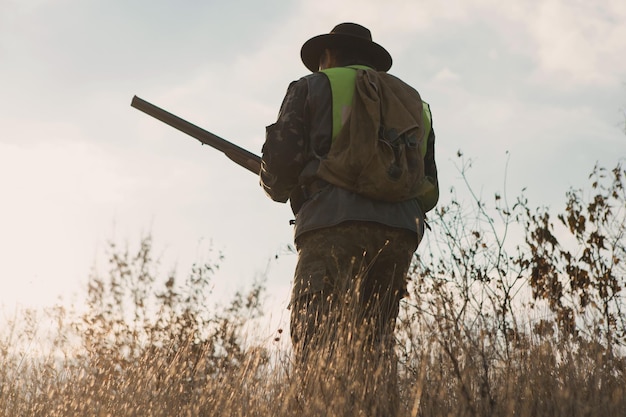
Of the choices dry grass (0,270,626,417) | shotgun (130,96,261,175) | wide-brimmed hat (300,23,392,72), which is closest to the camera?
dry grass (0,270,626,417)

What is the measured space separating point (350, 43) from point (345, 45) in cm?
3

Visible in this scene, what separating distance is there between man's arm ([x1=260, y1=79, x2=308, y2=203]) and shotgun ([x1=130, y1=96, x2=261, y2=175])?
1.49 m

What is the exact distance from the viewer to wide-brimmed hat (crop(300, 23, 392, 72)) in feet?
14.5

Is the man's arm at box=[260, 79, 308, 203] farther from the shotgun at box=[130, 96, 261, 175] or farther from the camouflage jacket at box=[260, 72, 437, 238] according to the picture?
the shotgun at box=[130, 96, 261, 175]

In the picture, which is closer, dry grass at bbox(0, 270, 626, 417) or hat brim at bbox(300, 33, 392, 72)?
dry grass at bbox(0, 270, 626, 417)

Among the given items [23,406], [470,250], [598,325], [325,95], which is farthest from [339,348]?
[470,250]

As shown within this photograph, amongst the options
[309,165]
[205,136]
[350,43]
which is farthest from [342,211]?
[205,136]

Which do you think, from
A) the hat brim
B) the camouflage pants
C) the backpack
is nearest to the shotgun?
the hat brim

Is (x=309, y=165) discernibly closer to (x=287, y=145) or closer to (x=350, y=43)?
(x=287, y=145)

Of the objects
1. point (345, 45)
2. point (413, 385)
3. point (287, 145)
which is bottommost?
point (413, 385)

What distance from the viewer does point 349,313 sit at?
345cm

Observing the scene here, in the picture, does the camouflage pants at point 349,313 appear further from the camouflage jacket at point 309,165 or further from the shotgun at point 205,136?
the shotgun at point 205,136

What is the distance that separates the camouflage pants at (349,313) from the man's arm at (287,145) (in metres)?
0.31

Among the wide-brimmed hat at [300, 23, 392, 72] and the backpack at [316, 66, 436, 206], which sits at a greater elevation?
the wide-brimmed hat at [300, 23, 392, 72]
